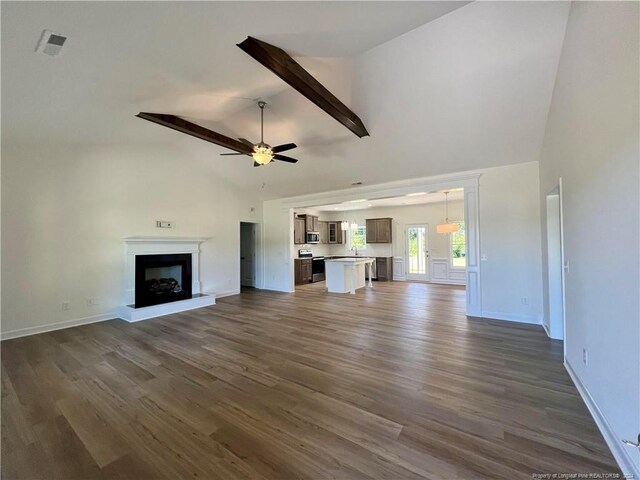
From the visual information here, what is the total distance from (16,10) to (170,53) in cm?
105

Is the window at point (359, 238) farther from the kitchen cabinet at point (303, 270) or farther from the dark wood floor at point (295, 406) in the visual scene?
the dark wood floor at point (295, 406)

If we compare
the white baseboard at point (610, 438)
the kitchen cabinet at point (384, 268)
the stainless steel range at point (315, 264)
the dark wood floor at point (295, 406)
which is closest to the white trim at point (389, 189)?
the stainless steel range at point (315, 264)

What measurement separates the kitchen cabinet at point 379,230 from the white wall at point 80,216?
245 inches

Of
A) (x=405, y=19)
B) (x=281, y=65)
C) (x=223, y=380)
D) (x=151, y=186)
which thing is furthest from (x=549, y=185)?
(x=151, y=186)

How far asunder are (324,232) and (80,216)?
8.07 meters

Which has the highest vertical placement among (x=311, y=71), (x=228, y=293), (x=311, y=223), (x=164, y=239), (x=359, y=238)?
(x=311, y=71)

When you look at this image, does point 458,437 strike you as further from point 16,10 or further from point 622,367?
point 16,10

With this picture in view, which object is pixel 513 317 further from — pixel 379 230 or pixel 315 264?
pixel 315 264

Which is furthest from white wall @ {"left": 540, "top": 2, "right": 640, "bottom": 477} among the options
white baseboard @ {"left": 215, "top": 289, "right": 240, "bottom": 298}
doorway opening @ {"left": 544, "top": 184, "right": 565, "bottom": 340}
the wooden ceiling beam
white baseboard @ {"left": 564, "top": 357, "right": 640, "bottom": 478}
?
white baseboard @ {"left": 215, "top": 289, "right": 240, "bottom": 298}

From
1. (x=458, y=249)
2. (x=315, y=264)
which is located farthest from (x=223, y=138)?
(x=458, y=249)

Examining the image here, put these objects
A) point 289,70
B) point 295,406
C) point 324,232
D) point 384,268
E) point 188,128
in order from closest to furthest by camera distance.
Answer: point 295,406 → point 289,70 → point 188,128 → point 384,268 → point 324,232

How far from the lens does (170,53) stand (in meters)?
2.70

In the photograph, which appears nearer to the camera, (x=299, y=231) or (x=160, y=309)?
(x=160, y=309)

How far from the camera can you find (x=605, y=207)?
1.82 meters
